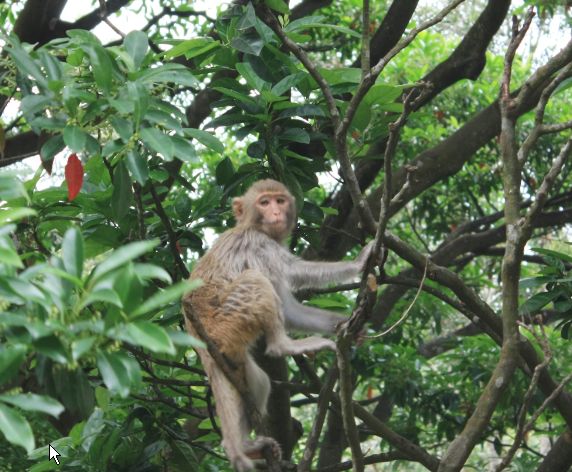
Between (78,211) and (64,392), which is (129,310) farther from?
(78,211)

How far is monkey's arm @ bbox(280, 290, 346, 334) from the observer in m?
6.79

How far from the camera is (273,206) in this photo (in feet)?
22.3

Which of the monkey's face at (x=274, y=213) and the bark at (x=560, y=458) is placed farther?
the bark at (x=560, y=458)

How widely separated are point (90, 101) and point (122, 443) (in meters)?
2.69

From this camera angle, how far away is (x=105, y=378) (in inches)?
133

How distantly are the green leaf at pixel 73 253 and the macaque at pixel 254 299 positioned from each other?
2089 mm

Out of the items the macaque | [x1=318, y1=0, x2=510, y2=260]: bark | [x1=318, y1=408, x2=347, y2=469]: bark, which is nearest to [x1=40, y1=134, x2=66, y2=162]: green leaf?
the macaque

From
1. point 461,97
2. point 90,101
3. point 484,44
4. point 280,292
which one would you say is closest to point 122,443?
point 280,292

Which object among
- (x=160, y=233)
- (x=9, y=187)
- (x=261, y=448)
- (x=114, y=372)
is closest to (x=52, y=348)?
(x=114, y=372)

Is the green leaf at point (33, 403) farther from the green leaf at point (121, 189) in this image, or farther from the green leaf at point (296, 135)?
the green leaf at point (296, 135)

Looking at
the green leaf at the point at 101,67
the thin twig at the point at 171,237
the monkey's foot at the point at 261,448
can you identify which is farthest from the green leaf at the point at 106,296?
the thin twig at the point at 171,237

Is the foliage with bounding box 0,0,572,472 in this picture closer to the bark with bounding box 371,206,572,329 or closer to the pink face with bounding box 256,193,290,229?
the bark with bounding box 371,206,572,329

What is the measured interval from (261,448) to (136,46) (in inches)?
96.8

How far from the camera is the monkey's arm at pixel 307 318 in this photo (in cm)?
679
